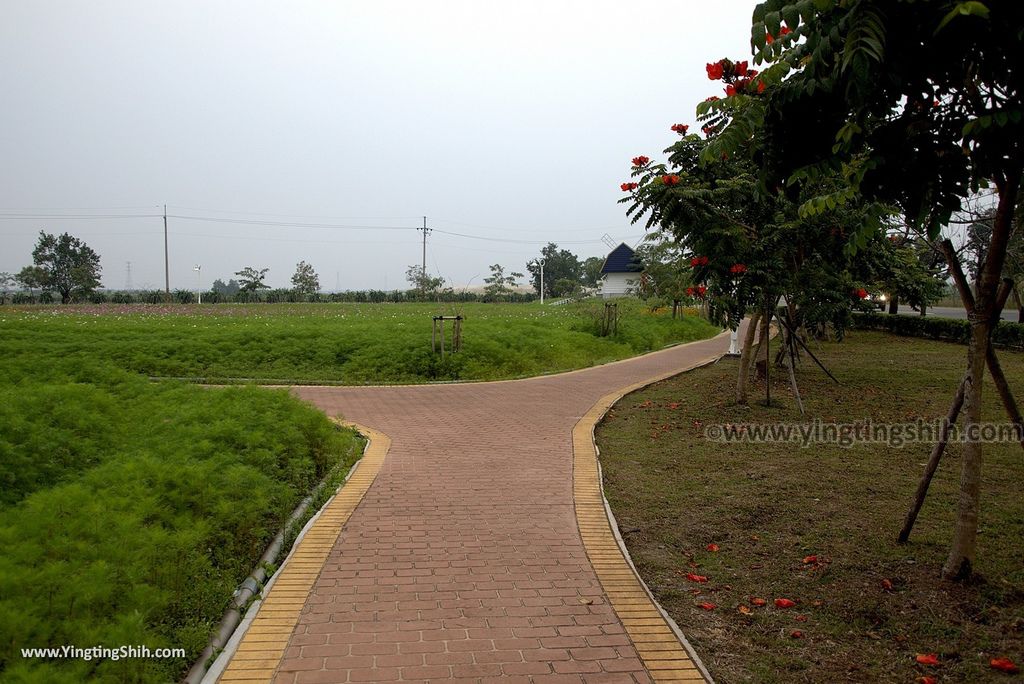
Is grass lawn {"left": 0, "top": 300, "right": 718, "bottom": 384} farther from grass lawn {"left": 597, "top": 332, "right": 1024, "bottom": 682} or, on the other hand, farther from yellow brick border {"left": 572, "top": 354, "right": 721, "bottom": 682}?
yellow brick border {"left": 572, "top": 354, "right": 721, "bottom": 682}

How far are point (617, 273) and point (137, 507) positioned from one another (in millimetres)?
51392

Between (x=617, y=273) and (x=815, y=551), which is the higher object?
(x=617, y=273)

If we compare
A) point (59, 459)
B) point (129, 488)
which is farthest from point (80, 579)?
point (59, 459)

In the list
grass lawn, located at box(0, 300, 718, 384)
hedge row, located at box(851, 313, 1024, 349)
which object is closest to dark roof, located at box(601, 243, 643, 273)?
hedge row, located at box(851, 313, 1024, 349)

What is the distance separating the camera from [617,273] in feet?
179

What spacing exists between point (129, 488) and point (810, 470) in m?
6.18

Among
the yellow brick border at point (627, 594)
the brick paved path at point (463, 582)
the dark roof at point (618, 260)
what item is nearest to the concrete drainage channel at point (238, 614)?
the brick paved path at point (463, 582)

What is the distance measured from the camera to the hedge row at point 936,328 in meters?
20.1

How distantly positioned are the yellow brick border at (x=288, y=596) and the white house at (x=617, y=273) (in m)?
47.7

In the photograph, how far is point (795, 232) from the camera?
10.2 metres

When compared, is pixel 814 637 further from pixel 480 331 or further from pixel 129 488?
pixel 480 331

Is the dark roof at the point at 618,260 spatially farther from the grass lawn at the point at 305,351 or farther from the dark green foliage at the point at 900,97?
the dark green foliage at the point at 900,97

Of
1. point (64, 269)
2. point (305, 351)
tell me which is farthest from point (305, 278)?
point (305, 351)

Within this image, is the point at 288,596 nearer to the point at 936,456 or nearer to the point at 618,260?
the point at 936,456
